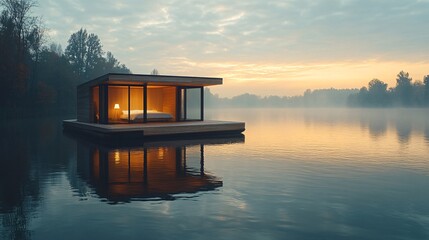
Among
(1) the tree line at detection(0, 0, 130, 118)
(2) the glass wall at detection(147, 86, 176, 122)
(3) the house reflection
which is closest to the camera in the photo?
→ (3) the house reflection

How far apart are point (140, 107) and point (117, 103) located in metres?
1.69

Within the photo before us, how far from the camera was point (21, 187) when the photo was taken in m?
8.49

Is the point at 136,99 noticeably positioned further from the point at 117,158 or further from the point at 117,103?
the point at 117,158

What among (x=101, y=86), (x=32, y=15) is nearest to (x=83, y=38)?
(x=32, y=15)

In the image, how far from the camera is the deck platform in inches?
763

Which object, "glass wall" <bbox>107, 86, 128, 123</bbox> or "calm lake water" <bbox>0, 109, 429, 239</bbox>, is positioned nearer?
"calm lake water" <bbox>0, 109, 429, 239</bbox>

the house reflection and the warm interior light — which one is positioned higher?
the warm interior light

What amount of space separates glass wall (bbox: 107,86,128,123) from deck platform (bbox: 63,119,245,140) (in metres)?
2.26

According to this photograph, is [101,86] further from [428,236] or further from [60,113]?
[60,113]

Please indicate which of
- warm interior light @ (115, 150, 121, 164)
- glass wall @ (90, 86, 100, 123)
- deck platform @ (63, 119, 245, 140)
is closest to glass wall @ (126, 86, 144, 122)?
glass wall @ (90, 86, 100, 123)

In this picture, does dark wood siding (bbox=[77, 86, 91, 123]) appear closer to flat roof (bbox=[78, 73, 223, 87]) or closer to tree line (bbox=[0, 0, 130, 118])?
flat roof (bbox=[78, 73, 223, 87])

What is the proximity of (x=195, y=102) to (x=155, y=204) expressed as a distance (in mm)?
154705

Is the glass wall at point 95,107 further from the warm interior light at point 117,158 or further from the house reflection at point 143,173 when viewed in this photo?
the warm interior light at point 117,158

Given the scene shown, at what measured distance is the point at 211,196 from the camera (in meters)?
7.76
